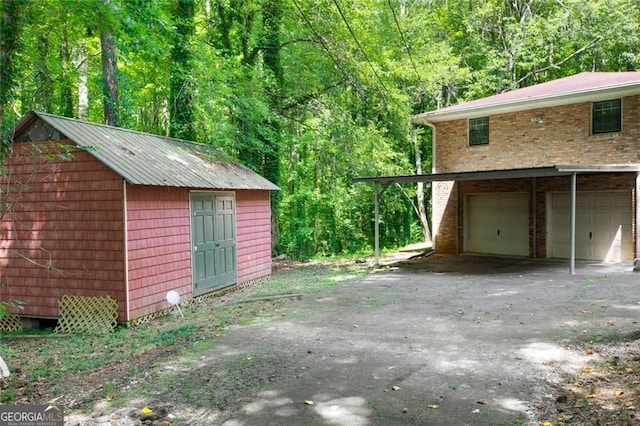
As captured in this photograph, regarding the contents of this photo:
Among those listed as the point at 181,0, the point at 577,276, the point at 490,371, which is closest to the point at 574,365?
the point at 490,371

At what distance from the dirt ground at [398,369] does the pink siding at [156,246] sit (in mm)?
1996

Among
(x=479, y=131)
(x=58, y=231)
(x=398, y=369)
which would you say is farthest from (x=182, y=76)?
(x=398, y=369)

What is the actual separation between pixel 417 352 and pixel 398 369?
68cm

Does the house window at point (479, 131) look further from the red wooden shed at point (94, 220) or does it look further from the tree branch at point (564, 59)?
the red wooden shed at point (94, 220)

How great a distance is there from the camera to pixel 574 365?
4.92 m

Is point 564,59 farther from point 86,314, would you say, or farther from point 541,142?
point 86,314

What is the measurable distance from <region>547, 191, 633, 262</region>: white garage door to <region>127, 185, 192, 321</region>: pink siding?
11094 mm

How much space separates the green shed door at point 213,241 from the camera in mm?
10102

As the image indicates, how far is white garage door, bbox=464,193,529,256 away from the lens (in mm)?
15000

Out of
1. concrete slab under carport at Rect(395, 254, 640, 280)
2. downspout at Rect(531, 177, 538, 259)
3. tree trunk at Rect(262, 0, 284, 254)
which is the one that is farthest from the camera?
tree trunk at Rect(262, 0, 284, 254)

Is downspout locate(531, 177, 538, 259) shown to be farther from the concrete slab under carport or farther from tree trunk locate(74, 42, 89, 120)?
tree trunk locate(74, 42, 89, 120)

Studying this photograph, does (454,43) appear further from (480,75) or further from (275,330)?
(275,330)

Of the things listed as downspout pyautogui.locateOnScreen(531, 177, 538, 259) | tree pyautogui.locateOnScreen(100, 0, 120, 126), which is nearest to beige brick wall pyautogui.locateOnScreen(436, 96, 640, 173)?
downspout pyautogui.locateOnScreen(531, 177, 538, 259)

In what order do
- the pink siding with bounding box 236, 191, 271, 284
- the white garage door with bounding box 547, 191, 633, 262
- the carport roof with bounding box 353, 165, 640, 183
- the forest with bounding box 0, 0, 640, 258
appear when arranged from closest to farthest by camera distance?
the carport roof with bounding box 353, 165, 640, 183 → the pink siding with bounding box 236, 191, 271, 284 → the white garage door with bounding box 547, 191, 633, 262 → the forest with bounding box 0, 0, 640, 258
